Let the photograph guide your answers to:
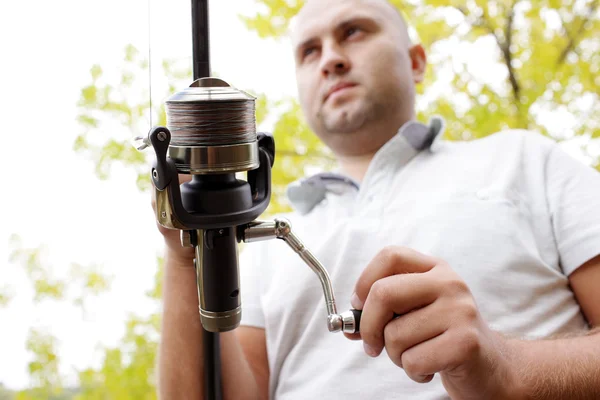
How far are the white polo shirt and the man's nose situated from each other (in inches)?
7.9

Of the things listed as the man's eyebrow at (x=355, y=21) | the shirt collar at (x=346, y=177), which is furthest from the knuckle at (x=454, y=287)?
the man's eyebrow at (x=355, y=21)

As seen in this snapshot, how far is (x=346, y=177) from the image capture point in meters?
1.37

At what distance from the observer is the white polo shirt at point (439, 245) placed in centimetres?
105

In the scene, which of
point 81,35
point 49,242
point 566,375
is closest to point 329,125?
point 566,375

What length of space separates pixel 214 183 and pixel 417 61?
42.6 inches

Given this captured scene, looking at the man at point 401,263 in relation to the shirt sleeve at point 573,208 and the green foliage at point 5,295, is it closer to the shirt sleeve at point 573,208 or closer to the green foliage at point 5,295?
the shirt sleeve at point 573,208

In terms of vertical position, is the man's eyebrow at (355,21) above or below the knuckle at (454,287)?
above

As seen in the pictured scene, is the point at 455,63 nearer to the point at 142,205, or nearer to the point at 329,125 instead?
the point at 329,125

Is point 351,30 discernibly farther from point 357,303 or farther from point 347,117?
point 357,303

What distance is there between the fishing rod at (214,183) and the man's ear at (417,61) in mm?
960

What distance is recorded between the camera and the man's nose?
1.31 meters

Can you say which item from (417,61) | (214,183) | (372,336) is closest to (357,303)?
(372,336)

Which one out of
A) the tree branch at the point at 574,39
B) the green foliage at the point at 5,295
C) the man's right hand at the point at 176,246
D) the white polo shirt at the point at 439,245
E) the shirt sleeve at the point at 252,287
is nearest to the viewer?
the man's right hand at the point at 176,246

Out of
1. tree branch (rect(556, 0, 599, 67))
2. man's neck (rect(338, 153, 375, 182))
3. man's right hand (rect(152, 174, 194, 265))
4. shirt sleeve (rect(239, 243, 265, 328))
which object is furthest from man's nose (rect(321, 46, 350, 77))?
tree branch (rect(556, 0, 599, 67))
